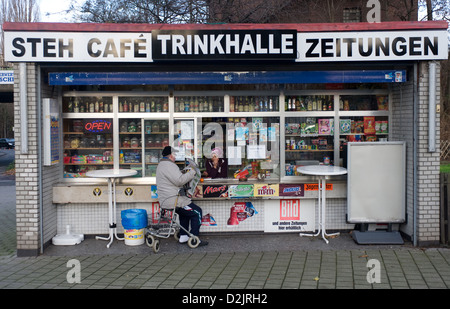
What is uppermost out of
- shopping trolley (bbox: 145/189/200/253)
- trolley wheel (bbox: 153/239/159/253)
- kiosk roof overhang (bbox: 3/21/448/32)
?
kiosk roof overhang (bbox: 3/21/448/32)

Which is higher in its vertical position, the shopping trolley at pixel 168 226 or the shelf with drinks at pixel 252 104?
the shelf with drinks at pixel 252 104

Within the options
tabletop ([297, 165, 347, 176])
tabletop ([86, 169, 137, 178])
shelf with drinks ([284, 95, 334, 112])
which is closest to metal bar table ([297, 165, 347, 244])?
tabletop ([297, 165, 347, 176])

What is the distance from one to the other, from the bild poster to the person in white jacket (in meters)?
1.38

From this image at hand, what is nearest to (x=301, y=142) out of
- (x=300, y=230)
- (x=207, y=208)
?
(x=300, y=230)

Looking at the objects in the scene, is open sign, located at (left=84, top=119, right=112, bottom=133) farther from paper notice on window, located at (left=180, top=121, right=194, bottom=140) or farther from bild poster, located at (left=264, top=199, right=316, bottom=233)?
bild poster, located at (left=264, top=199, right=316, bottom=233)

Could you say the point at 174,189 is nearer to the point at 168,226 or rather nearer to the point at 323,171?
the point at 168,226

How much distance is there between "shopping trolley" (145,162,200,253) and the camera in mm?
7652

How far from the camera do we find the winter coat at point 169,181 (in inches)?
298

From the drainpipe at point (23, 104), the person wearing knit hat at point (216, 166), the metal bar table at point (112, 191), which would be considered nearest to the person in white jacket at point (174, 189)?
the metal bar table at point (112, 191)

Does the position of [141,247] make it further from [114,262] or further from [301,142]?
[301,142]

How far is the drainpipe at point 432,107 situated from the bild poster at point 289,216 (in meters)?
2.30

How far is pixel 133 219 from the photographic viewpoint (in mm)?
7898

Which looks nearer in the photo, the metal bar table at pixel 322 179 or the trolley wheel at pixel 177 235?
the metal bar table at pixel 322 179

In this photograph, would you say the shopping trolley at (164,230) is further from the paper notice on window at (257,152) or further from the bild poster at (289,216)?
the paper notice on window at (257,152)
